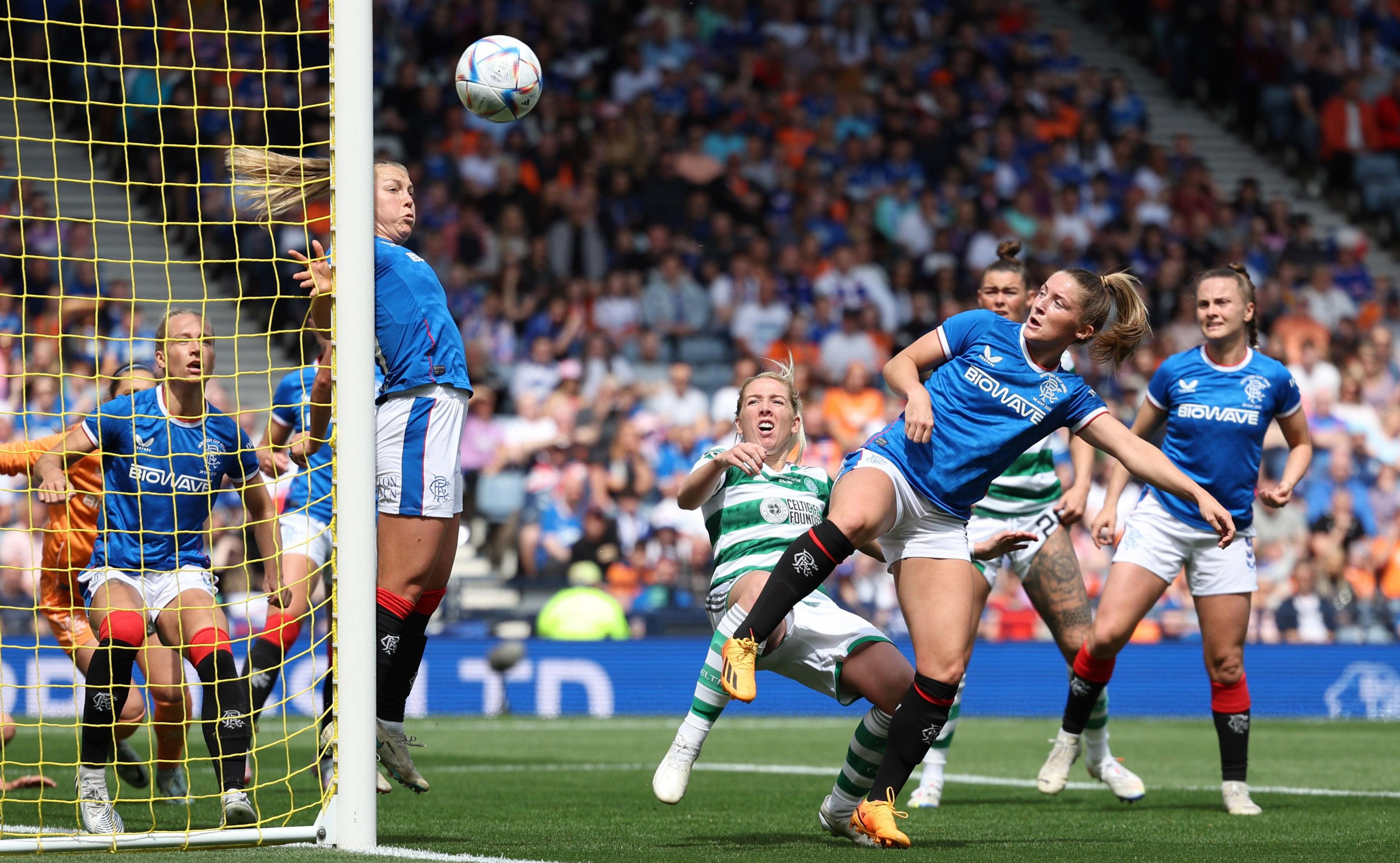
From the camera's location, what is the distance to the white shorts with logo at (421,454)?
6.03 meters

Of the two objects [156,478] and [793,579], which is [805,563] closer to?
[793,579]

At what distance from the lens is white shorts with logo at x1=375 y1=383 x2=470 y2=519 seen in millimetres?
6027

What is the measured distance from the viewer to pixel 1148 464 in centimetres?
573

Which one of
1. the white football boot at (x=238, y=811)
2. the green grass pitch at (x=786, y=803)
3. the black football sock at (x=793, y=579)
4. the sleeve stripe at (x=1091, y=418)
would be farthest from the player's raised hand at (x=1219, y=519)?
the white football boot at (x=238, y=811)

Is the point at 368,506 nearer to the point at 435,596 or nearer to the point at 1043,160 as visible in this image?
the point at 435,596

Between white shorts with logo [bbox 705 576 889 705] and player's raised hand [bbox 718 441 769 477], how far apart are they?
54 centimetres

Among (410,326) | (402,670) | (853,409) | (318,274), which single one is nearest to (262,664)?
(402,670)

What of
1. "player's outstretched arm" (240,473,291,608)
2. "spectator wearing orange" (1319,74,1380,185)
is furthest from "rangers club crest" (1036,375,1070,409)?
"spectator wearing orange" (1319,74,1380,185)

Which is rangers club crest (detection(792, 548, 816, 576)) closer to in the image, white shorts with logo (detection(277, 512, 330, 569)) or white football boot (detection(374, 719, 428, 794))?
white football boot (detection(374, 719, 428, 794))

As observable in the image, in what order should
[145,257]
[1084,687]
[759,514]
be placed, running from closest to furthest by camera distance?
[759,514] → [1084,687] → [145,257]

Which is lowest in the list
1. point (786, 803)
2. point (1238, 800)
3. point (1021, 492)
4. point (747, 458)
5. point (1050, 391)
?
point (786, 803)

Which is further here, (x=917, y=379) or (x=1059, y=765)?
(x=1059, y=765)

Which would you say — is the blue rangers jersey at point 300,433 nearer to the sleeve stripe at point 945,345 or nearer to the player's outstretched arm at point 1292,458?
the sleeve stripe at point 945,345

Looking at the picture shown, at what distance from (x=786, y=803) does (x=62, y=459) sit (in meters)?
3.53
